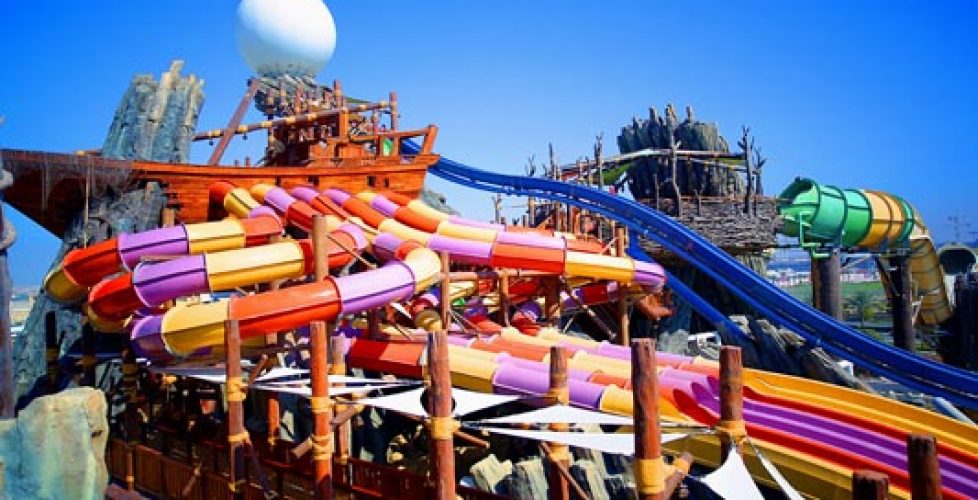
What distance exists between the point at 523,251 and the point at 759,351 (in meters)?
4.98

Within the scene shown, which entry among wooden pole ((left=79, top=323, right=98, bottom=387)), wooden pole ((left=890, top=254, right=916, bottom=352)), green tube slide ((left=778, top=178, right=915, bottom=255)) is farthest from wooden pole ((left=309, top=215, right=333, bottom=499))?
green tube slide ((left=778, top=178, right=915, bottom=255))

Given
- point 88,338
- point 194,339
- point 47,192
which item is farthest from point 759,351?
point 47,192

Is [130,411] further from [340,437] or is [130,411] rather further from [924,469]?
[924,469]

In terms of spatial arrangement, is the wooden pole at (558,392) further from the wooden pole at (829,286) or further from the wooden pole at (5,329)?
the wooden pole at (829,286)

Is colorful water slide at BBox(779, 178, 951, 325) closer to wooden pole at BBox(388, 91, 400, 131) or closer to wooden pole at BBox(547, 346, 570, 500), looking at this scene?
wooden pole at BBox(388, 91, 400, 131)

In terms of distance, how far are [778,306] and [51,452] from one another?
29.4 ft

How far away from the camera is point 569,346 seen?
28.8 ft

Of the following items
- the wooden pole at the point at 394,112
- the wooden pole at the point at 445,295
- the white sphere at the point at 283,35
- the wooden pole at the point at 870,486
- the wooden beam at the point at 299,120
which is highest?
the white sphere at the point at 283,35

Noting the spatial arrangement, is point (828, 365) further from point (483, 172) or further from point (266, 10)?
point (266, 10)

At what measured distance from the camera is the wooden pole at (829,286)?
14844 millimetres

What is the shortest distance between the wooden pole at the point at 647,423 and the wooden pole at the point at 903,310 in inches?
531

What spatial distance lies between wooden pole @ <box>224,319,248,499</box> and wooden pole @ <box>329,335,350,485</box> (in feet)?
2.64

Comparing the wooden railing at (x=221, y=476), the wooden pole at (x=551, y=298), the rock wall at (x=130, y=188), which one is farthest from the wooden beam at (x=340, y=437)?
the rock wall at (x=130, y=188)

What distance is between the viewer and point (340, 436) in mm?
6770
